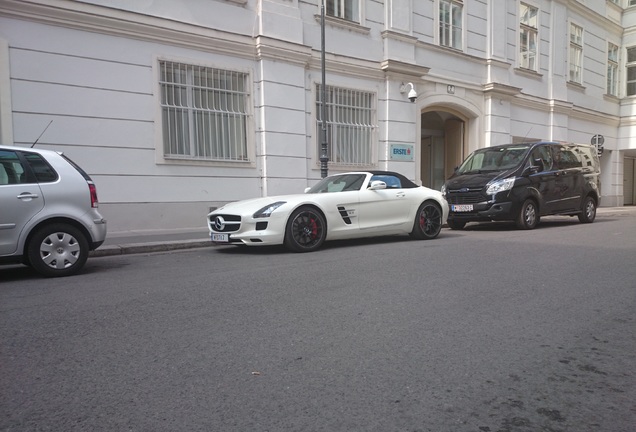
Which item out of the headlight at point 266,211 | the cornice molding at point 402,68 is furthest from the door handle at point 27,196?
Result: the cornice molding at point 402,68

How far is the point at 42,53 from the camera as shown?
902 cm

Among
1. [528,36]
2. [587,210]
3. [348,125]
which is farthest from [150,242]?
[528,36]

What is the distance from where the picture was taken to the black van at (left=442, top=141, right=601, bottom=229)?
1031 cm

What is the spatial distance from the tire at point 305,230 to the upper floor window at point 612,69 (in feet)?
75.2

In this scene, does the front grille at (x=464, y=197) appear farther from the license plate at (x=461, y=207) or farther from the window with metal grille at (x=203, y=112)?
the window with metal grille at (x=203, y=112)

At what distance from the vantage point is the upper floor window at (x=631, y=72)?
2436cm

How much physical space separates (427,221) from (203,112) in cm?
577

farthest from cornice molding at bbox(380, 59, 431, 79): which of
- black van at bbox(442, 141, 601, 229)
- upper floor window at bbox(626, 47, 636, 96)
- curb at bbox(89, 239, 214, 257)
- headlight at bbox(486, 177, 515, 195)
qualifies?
upper floor window at bbox(626, 47, 636, 96)

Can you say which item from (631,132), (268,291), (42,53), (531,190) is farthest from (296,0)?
(631,132)

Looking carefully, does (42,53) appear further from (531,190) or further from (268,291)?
(531,190)

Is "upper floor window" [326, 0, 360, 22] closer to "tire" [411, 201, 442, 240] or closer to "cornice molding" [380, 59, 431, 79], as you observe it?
"cornice molding" [380, 59, 431, 79]

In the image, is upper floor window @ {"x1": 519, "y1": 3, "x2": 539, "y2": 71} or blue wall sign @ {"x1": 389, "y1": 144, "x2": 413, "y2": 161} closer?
blue wall sign @ {"x1": 389, "y1": 144, "x2": 413, "y2": 161}

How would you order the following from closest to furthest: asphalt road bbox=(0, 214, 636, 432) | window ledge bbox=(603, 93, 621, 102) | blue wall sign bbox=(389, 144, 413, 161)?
asphalt road bbox=(0, 214, 636, 432)
blue wall sign bbox=(389, 144, 413, 161)
window ledge bbox=(603, 93, 621, 102)

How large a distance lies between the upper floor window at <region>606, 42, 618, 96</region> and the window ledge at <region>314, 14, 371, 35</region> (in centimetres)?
1709
